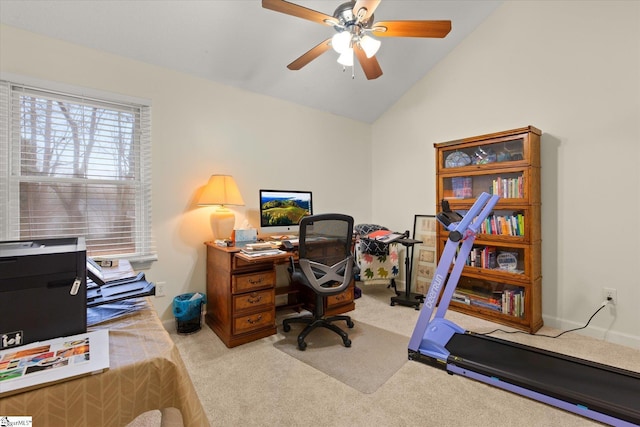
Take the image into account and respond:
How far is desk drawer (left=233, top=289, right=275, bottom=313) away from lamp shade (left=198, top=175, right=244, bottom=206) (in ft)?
2.72

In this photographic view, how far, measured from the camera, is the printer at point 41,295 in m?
0.78

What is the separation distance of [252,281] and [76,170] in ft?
5.39

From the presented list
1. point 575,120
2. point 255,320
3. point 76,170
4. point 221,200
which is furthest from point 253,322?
point 575,120

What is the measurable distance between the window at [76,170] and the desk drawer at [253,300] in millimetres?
893

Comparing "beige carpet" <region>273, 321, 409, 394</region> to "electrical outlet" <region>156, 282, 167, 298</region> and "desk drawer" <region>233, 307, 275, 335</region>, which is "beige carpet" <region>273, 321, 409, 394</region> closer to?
"desk drawer" <region>233, 307, 275, 335</region>

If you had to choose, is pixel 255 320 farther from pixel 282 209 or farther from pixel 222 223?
pixel 282 209

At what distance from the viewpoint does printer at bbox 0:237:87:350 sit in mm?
778

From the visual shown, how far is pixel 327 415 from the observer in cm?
157

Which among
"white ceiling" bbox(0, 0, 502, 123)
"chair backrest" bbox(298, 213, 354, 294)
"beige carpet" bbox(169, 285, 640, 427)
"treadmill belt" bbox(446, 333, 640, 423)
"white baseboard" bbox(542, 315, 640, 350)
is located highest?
"white ceiling" bbox(0, 0, 502, 123)

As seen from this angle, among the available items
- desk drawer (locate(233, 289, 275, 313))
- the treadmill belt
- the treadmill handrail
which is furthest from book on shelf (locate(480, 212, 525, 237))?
desk drawer (locate(233, 289, 275, 313))

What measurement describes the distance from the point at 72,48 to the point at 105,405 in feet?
8.73

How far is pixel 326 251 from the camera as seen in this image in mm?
2406

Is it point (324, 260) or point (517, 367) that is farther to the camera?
point (324, 260)

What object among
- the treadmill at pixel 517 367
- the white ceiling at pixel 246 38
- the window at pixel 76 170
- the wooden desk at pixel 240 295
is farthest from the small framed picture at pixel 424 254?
the window at pixel 76 170
